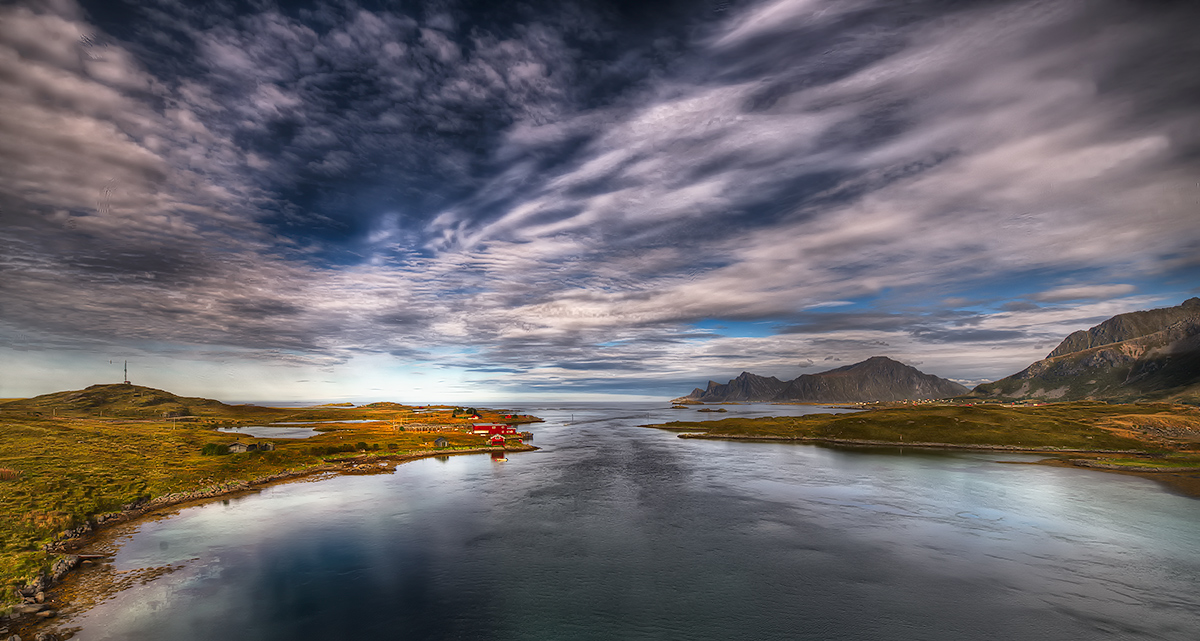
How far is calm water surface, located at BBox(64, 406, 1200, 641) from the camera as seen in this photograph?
2738cm

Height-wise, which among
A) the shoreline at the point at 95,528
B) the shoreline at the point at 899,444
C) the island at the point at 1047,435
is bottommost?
the shoreline at the point at 899,444

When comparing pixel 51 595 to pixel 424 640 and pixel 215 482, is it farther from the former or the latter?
pixel 215 482

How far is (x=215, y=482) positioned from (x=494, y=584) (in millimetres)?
57895

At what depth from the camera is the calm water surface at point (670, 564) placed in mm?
27375

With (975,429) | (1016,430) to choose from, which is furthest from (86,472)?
(1016,430)

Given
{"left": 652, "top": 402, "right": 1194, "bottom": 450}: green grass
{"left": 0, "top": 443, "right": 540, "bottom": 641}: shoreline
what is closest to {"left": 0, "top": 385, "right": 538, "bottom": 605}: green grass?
{"left": 0, "top": 443, "right": 540, "bottom": 641}: shoreline

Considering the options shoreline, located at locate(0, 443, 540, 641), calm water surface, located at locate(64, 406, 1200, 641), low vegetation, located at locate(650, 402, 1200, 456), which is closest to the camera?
shoreline, located at locate(0, 443, 540, 641)

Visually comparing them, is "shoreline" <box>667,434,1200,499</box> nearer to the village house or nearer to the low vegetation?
the low vegetation

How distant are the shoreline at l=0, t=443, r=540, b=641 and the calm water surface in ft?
8.46

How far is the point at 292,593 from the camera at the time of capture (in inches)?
1251

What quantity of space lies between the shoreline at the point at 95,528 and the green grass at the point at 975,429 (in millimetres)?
116804

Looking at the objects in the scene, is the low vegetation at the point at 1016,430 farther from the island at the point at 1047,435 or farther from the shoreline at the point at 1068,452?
the shoreline at the point at 1068,452

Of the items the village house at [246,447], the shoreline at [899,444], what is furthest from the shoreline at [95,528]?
the shoreline at [899,444]

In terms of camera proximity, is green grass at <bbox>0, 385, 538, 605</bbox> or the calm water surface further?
green grass at <bbox>0, 385, 538, 605</bbox>
